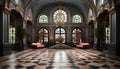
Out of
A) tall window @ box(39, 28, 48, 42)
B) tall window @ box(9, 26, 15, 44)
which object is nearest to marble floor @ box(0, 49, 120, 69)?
tall window @ box(9, 26, 15, 44)

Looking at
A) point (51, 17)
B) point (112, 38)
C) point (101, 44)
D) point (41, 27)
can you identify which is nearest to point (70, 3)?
point (51, 17)

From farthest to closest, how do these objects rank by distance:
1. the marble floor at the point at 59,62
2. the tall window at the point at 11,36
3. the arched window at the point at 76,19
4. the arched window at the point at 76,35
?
the arched window at the point at 76,19 → the arched window at the point at 76,35 → the tall window at the point at 11,36 → the marble floor at the point at 59,62

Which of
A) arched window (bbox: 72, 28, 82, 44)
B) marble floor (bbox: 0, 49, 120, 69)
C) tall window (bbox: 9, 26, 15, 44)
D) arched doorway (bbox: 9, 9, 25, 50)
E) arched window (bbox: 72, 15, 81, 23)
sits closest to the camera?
marble floor (bbox: 0, 49, 120, 69)

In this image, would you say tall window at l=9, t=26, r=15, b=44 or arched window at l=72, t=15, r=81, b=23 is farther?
arched window at l=72, t=15, r=81, b=23

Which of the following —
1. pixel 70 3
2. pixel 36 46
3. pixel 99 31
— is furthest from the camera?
pixel 70 3

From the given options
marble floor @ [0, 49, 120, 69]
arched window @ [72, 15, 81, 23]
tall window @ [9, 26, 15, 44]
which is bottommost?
marble floor @ [0, 49, 120, 69]

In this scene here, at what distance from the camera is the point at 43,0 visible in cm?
2834

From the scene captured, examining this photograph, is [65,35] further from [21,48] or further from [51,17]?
[21,48]

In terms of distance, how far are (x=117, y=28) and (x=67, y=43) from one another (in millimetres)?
17461

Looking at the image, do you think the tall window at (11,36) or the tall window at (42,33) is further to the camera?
the tall window at (42,33)

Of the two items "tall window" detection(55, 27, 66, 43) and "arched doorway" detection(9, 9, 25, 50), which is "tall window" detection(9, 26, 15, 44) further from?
"tall window" detection(55, 27, 66, 43)

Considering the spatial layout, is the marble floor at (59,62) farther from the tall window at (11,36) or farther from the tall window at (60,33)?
the tall window at (60,33)

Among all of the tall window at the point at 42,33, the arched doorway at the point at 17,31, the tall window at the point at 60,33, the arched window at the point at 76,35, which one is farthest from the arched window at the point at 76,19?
the arched doorway at the point at 17,31

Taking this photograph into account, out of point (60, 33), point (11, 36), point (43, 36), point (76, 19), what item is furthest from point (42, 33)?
point (11, 36)
